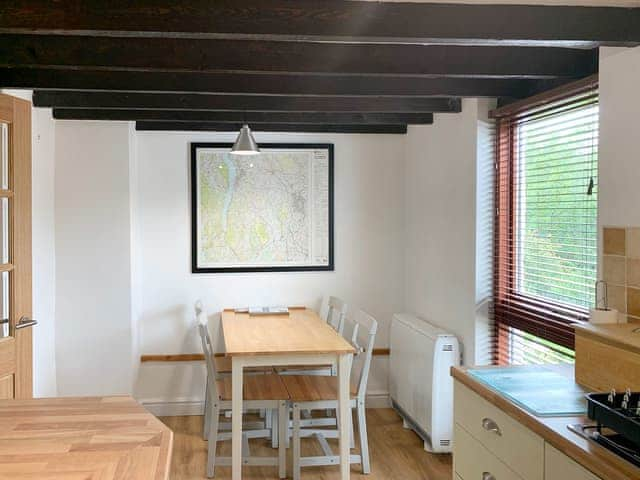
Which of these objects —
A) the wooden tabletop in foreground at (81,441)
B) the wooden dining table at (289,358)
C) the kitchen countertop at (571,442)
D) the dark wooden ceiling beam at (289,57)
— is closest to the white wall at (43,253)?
the wooden dining table at (289,358)

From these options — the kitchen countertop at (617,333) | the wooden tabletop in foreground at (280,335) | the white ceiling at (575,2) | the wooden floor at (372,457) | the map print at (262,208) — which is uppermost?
the white ceiling at (575,2)

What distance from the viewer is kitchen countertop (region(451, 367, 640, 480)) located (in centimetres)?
170

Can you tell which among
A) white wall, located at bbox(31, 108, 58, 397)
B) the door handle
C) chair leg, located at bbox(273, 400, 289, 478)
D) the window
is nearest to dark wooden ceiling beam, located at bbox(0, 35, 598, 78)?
the window

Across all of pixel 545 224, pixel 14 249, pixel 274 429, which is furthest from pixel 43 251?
pixel 545 224

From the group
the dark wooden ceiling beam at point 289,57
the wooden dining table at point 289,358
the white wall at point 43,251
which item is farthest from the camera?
the white wall at point 43,251

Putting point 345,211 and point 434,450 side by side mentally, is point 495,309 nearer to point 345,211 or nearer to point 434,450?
point 434,450

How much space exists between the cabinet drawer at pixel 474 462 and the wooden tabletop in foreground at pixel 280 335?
1094 millimetres

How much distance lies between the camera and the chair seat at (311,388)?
13.1 feet

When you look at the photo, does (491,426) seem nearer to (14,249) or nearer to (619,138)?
(619,138)

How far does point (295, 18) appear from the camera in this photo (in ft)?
7.91

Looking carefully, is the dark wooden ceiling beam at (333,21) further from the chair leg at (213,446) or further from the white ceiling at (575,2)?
the chair leg at (213,446)

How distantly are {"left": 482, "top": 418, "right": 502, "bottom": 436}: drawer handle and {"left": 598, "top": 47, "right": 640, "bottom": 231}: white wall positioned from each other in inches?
34.7

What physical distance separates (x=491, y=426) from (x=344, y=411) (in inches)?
58.0

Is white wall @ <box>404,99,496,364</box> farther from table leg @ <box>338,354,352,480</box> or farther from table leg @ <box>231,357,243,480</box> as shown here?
table leg @ <box>231,357,243,480</box>
